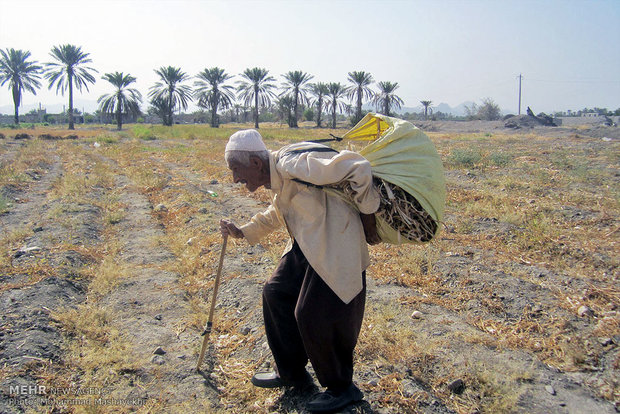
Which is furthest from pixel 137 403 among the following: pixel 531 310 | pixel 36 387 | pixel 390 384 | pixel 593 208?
pixel 593 208

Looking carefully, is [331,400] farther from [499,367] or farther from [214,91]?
[214,91]

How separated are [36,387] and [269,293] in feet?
4.75

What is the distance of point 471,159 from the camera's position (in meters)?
12.2

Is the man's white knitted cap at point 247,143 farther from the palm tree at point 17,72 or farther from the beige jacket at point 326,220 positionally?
the palm tree at point 17,72

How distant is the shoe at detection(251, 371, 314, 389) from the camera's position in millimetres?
2451

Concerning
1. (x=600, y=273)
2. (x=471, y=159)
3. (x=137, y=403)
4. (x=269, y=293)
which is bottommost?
(x=137, y=403)

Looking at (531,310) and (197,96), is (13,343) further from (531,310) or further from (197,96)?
(197,96)

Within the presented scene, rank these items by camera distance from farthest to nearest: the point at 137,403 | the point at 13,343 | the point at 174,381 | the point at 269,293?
the point at 13,343 < the point at 174,381 < the point at 137,403 < the point at 269,293

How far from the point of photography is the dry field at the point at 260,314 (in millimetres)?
2520

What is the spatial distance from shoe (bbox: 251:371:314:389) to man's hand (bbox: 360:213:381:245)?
0.94m

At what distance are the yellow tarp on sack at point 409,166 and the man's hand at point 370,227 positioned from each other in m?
0.02

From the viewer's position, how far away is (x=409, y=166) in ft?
6.33

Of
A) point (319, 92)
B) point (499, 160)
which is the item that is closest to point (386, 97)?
point (319, 92)

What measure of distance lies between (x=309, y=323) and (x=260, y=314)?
1497 millimetres
